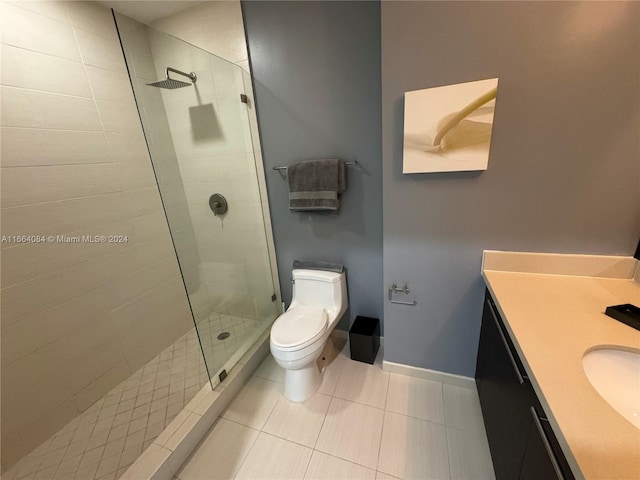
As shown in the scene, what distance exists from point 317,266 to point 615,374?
148 centimetres

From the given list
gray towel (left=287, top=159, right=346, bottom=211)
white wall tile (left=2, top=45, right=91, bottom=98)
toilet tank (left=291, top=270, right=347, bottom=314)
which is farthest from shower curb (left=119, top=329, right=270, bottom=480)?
white wall tile (left=2, top=45, right=91, bottom=98)

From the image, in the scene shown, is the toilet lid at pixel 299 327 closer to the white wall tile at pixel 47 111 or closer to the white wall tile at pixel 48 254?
the white wall tile at pixel 48 254

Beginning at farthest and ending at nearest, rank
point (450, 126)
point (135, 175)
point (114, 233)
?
1. point (135, 175)
2. point (114, 233)
3. point (450, 126)

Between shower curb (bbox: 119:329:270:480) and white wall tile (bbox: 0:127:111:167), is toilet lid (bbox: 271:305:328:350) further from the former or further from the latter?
white wall tile (bbox: 0:127:111:167)

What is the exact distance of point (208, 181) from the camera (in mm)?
1861

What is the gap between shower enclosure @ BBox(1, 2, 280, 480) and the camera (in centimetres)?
128

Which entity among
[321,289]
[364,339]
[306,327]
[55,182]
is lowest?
[364,339]

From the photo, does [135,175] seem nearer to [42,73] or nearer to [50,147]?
[50,147]

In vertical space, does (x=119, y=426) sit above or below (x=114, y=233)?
below

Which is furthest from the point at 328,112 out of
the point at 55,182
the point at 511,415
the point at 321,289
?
the point at 511,415

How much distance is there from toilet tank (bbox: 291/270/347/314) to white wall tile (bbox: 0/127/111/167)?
1486 millimetres

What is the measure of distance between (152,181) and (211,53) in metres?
1.00

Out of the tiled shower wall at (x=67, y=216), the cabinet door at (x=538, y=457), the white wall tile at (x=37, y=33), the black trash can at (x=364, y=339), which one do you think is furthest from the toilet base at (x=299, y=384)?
the white wall tile at (x=37, y=33)

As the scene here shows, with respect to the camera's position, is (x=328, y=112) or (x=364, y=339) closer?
(x=328, y=112)
